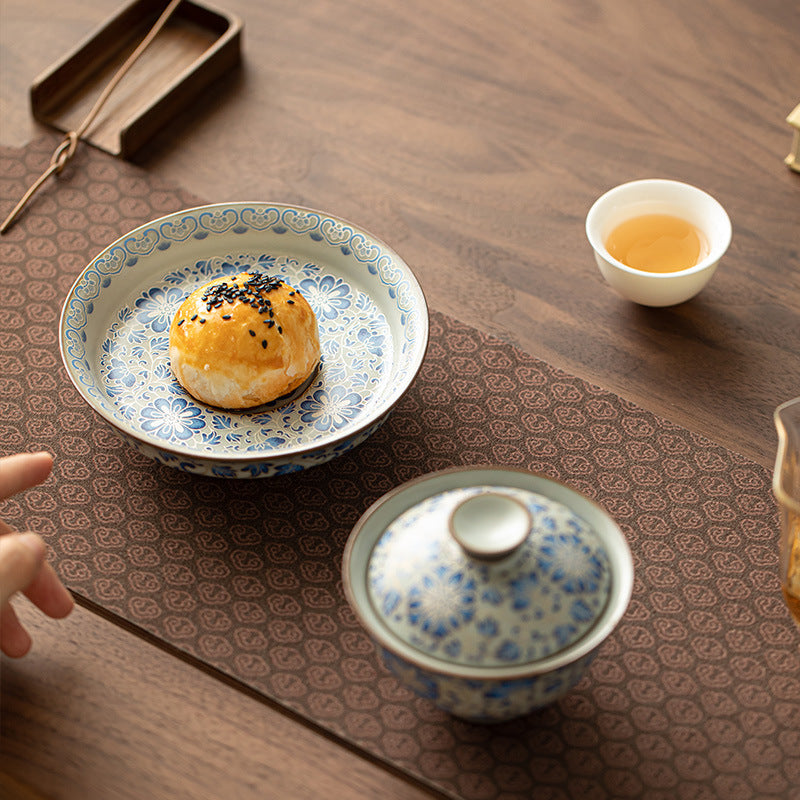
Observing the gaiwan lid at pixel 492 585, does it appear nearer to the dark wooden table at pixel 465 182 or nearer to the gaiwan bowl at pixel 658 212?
the dark wooden table at pixel 465 182

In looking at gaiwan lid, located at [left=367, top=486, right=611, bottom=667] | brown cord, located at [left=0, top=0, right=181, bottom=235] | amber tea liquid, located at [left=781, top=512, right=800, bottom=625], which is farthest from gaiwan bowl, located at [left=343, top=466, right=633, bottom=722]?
brown cord, located at [left=0, top=0, right=181, bottom=235]

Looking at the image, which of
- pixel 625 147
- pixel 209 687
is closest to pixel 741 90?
pixel 625 147

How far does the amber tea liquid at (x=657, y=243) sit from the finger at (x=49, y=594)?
2.27 feet

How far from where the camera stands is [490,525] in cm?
73

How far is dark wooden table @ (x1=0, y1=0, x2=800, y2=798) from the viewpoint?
2.76ft

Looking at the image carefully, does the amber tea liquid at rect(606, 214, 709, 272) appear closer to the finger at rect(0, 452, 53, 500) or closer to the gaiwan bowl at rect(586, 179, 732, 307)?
the gaiwan bowl at rect(586, 179, 732, 307)

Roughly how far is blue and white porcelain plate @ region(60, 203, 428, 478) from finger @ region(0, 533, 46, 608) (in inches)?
6.4

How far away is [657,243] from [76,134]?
75cm

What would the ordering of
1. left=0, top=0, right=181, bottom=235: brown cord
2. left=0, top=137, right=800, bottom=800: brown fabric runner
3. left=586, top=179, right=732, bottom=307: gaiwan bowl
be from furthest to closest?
left=0, top=0, right=181, bottom=235: brown cord < left=586, top=179, right=732, bottom=307: gaiwan bowl < left=0, top=137, right=800, bottom=800: brown fabric runner

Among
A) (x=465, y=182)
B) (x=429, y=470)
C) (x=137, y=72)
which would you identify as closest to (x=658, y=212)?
(x=465, y=182)

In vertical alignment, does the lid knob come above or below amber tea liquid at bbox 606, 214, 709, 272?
above

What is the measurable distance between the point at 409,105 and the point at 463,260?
0.30m

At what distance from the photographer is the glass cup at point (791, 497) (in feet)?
2.84

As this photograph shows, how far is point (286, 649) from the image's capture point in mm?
890
